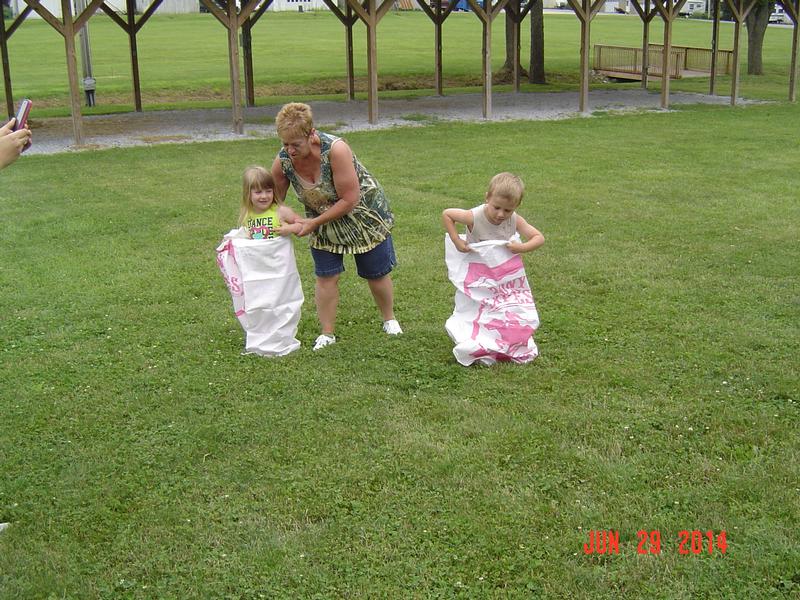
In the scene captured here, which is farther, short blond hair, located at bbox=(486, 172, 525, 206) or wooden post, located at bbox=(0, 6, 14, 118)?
wooden post, located at bbox=(0, 6, 14, 118)

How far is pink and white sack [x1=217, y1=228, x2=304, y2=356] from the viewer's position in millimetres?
5004

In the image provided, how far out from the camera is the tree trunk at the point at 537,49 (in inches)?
1072

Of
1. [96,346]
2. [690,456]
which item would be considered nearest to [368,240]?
[96,346]

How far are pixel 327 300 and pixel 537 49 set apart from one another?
23.9 m

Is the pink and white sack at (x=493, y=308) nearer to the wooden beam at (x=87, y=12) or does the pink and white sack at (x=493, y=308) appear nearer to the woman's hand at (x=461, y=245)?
the woman's hand at (x=461, y=245)

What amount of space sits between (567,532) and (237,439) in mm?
1646

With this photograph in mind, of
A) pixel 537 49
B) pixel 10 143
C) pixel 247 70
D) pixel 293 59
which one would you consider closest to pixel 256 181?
pixel 10 143

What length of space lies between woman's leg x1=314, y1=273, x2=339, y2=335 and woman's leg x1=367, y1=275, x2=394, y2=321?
0.74 feet

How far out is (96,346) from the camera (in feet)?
17.8

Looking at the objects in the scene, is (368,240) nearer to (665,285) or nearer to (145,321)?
(145,321)

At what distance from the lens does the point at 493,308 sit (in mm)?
4902
